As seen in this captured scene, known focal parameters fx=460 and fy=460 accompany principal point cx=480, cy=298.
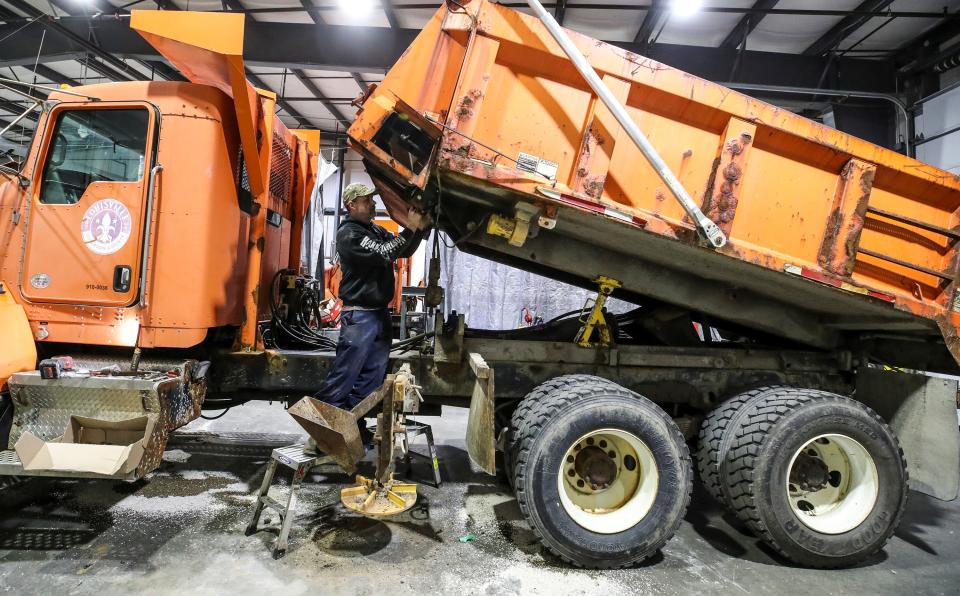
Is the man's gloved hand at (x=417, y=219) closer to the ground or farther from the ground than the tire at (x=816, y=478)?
farther from the ground

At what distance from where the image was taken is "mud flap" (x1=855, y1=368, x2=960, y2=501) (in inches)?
117

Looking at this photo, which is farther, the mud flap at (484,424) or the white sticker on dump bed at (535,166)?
the mud flap at (484,424)

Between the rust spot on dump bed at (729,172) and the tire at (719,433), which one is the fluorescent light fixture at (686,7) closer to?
the rust spot on dump bed at (729,172)

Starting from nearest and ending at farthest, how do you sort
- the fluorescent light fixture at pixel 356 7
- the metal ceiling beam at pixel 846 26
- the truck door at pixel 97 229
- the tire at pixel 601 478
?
the tire at pixel 601 478 < the truck door at pixel 97 229 < the metal ceiling beam at pixel 846 26 < the fluorescent light fixture at pixel 356 7

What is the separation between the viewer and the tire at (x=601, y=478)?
2.64 m

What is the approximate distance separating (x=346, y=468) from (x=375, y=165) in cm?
186

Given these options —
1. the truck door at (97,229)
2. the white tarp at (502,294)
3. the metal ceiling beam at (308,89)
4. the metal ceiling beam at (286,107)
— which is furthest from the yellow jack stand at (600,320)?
the metal ceiling beam at (286,107)

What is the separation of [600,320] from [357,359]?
1733 millimetres

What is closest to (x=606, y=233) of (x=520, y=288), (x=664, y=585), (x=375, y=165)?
(x=375, y=165)

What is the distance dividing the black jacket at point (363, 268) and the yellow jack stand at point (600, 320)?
1328 millimetres

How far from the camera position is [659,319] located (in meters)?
3.60

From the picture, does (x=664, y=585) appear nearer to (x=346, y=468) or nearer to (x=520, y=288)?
(x=346, y=468)

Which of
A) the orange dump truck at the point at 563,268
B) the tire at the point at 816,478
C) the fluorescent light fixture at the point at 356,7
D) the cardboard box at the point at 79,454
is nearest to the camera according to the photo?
the cardboard box at the point at 79,454

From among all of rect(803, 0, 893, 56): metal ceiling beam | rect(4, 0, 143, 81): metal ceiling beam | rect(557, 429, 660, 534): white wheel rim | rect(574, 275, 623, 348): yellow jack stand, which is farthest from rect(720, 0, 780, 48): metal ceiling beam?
rect(4, 0, 143, 81): metal ceiling beam
